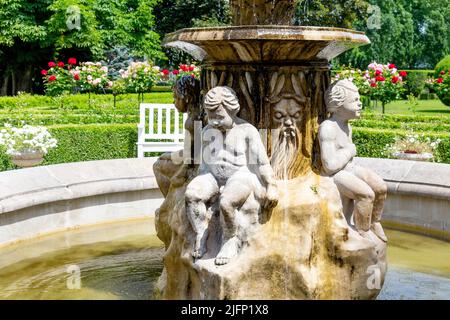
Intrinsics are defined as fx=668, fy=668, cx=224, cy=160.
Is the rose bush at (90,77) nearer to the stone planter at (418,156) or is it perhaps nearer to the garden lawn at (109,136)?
the garden lawn at (109,136)

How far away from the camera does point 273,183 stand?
4.51 metres

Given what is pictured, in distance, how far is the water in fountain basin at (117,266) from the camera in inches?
207

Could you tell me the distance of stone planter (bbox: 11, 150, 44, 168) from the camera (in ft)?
29.6

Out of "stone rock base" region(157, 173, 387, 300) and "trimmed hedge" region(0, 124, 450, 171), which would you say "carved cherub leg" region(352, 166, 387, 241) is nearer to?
"stone rock base" region(157, 173, 387, 300)

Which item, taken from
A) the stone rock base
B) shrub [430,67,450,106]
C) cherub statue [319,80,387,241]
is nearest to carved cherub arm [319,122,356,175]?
cherub statue [319,80,387,241]

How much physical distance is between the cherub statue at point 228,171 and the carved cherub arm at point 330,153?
441mm

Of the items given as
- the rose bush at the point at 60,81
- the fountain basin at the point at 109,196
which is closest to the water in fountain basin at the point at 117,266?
the fountain basin at the point at 109,196

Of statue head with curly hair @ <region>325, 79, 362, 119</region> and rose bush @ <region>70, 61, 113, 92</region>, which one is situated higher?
rose bush @ <region>70, 61, 113, 92</region>

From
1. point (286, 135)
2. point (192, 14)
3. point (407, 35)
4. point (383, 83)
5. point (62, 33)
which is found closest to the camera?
point (286, 135)

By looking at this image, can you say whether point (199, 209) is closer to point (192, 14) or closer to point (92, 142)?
point (92, 142)

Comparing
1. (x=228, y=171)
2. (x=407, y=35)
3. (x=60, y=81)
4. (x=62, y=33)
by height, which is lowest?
(x=228, y=171)

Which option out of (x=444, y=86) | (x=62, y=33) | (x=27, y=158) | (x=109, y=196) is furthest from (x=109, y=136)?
(x=444, y=86)

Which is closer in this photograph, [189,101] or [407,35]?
[189,101]

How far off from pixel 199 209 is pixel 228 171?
327 millimetres
